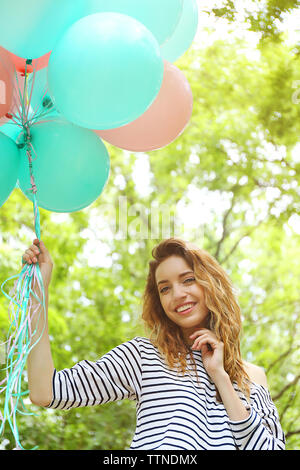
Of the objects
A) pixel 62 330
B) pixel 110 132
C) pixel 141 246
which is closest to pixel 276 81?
pixel 141 246

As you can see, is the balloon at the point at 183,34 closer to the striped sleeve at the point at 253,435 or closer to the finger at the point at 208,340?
the finger at the point at 208,340

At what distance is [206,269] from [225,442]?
1.53 ft

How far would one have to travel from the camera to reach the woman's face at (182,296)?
140cm

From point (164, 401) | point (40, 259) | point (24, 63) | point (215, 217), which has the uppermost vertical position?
point (24, 63)

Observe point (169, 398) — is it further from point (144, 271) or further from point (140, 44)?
point (144, 271)

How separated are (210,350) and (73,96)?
0.75 m

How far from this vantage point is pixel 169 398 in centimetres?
125

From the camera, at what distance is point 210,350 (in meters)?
1.37

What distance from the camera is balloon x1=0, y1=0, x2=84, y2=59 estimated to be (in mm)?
1115

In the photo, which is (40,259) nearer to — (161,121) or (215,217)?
(161,121)

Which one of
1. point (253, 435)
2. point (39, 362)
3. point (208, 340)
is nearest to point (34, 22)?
point (39, 362)
